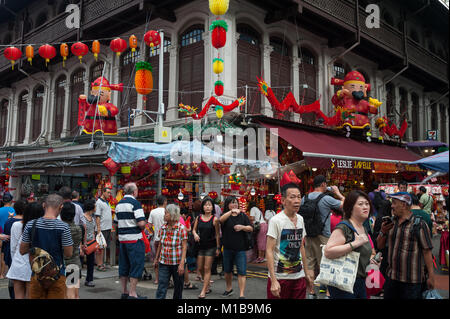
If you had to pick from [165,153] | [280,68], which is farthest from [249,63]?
[165,153]

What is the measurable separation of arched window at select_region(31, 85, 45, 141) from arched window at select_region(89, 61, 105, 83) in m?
4.69

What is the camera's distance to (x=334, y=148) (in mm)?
13156

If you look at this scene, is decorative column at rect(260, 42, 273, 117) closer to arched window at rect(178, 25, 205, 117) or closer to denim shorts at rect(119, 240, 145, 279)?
arched window at rect(178, 25, 205, 117)

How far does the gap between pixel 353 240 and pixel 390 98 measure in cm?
1850

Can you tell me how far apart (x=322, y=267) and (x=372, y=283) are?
0.98 m

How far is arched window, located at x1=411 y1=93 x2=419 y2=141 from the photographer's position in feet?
70.3

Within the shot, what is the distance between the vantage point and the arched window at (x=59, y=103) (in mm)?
19000

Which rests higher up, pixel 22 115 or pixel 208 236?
pixel 22 115

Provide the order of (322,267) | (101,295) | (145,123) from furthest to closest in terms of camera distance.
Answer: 1. (145,123)
2. (101,295)
3. (322,267)

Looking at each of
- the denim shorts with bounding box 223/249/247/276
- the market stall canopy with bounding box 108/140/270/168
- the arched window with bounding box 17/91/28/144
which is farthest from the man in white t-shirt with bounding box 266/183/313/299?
the arched window with bounding box 17/91/28/144

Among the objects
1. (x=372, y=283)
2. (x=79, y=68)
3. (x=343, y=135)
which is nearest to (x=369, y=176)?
(x=343, y=135)

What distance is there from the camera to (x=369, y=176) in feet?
56.0

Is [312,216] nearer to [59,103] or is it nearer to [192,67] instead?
[192,67]

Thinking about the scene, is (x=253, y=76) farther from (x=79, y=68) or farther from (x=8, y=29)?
(x=8, y=29)
